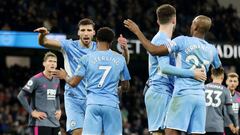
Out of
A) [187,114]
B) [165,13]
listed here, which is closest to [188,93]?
[187,114]

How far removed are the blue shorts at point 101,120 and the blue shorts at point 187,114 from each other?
87 cm

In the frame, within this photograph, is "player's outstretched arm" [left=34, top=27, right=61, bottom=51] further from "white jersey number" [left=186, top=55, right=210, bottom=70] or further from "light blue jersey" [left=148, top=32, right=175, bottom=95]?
"white jersey number" [left=186, top=55, right=210, bottom=70]

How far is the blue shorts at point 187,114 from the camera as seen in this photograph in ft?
22.5

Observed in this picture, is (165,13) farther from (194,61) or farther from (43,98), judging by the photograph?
(43,98)

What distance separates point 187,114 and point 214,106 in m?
3.08

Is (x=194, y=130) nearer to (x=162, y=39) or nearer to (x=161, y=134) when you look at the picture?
(x=161, y=134)

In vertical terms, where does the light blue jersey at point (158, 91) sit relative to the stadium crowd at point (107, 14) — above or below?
below

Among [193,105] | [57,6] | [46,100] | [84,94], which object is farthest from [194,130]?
[57,6]

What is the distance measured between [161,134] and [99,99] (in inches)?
34.0

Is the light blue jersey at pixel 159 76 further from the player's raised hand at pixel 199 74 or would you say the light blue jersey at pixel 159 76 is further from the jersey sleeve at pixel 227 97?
the jersey sleeve at pixel 227 97

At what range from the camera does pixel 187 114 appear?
6.90 meters

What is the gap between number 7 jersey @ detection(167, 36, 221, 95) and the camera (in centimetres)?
695

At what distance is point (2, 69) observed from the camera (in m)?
21.4

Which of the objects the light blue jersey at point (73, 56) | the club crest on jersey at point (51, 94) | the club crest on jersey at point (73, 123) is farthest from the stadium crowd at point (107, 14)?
the club crest on jersey at point (73, 123)
